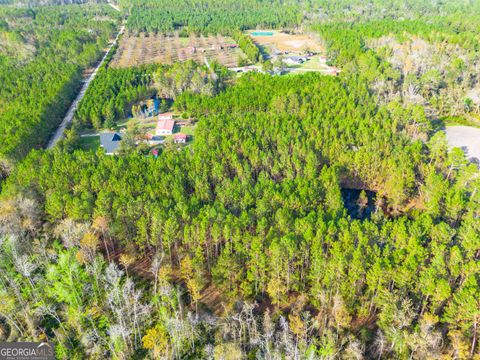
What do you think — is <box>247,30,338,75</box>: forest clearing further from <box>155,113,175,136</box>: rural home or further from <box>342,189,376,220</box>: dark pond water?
<box>342,189,376,220</box>: dark pond water

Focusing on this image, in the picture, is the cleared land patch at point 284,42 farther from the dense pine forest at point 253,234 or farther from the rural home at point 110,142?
the rural home at point 110,142

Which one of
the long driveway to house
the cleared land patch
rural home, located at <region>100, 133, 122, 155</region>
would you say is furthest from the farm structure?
the long driveway to house

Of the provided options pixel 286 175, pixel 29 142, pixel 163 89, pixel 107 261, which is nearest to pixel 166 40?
pixel 163 89

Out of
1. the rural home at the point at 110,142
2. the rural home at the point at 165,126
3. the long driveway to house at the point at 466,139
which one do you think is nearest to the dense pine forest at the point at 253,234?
the rural home at the point at 110,142

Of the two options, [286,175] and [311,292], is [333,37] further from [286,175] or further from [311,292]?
[311,292]

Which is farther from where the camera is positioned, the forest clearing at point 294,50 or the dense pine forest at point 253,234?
the forest clearing at point 294,50

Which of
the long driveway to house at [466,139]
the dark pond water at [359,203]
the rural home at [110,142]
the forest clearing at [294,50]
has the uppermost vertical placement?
the forest clearing at [294,50]

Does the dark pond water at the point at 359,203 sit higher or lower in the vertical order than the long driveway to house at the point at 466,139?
lower
